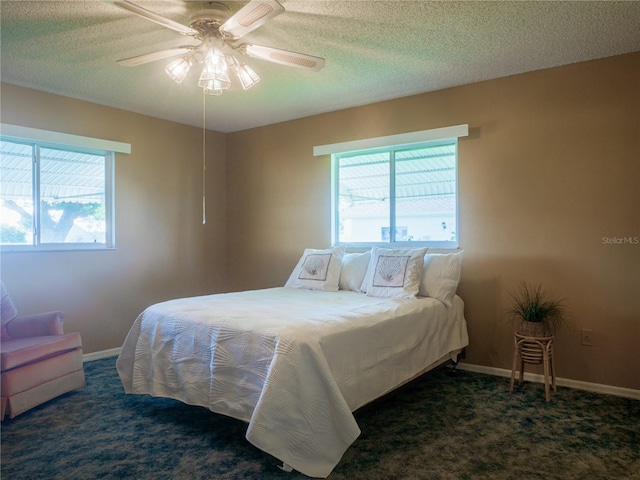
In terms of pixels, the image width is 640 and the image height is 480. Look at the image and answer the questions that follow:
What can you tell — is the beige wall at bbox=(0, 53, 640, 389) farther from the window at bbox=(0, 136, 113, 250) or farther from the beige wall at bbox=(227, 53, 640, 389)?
the window at bbox=(0, 136, 113, 250)

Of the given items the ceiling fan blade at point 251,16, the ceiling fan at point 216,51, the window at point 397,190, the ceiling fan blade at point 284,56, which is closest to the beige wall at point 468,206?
the window at point 397,190

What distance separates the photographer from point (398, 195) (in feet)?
13.1

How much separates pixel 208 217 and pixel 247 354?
3.17 meters

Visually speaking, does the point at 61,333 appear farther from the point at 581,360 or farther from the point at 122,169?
the point at 581,360

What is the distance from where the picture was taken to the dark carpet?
1.95m

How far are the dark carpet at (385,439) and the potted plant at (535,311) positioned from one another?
45 centimetres

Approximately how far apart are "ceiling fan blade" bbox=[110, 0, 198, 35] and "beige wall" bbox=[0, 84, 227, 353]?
2.07 m

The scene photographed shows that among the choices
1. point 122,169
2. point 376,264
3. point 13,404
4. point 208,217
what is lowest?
point 13,404

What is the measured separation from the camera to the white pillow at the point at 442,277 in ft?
10.5

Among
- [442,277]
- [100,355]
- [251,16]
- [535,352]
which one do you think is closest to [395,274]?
[442,277]

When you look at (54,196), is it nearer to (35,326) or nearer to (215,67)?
(35,326)

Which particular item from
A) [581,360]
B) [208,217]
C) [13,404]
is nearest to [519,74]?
[581,360]

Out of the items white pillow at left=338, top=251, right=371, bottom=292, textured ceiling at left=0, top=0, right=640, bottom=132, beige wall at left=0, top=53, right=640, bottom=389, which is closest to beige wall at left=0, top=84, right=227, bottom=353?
beige wall at left=0, top=53, right=640, bottom=389

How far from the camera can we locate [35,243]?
3643mm
